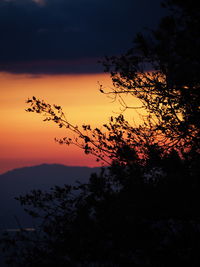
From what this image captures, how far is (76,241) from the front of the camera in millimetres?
9750

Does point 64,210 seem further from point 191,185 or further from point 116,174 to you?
point 191,185

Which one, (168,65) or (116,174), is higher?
(168,65)

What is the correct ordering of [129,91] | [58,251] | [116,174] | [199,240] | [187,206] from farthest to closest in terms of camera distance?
[129,91] < [116,174] < [58,251] < [187,206] < [199,240]

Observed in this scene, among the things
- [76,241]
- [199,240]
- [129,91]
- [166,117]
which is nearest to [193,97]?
[166,117]

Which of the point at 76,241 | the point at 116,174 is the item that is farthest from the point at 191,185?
the point at 76,241

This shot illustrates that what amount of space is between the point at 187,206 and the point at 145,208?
946mm

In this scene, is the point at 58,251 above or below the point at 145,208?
below

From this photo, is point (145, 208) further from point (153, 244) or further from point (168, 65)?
point (168, 65)

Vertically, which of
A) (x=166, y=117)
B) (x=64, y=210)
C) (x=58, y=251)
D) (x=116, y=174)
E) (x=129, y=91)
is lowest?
(x=58, y=251)

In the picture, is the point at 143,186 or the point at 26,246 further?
the point at 26,246

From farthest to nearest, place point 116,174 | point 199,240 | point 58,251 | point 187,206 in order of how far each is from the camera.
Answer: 1. point 116,174
2. point 58,251
3. point 187,206
4. point 199,240

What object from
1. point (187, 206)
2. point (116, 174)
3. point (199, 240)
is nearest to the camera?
point (199, 240)

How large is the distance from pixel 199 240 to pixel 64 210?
159 inches

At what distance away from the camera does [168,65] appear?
1116 centimetres
